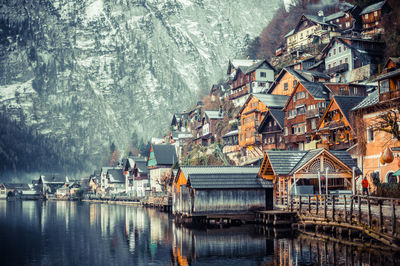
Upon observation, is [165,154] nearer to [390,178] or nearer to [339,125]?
[339,125]

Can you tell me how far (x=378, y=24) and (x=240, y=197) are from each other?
6151 cm

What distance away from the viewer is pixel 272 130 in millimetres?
77062

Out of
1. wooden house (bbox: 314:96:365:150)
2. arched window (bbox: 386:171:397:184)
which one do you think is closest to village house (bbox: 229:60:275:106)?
wooden house (bbox: 314:96:365:150)

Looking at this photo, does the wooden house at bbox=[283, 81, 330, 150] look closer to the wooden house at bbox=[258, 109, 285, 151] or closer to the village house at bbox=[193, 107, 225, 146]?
the wooden house at bbox=[258, 109, 285, 151]

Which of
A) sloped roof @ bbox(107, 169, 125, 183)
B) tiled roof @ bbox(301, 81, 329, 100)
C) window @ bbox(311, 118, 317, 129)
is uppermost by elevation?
tiled roof @ bbox(301, 81, 329, 100)

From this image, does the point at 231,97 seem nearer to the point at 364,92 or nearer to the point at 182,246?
the point at 364,92

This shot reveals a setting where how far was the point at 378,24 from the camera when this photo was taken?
312 ft

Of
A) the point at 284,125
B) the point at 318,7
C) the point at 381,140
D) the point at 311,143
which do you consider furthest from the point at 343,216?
the point at 318,7

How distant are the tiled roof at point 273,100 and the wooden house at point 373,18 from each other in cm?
2598

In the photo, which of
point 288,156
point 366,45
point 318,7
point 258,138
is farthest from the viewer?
point 318,7

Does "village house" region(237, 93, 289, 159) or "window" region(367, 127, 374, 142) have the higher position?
"village house" region(237, 93, 289, 159)

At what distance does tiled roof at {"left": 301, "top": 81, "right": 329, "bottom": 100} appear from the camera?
66000 millimetres

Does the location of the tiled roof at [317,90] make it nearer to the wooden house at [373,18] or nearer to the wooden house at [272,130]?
the wooden house at [272,130]

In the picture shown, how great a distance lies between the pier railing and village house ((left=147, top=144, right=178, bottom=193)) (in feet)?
217
